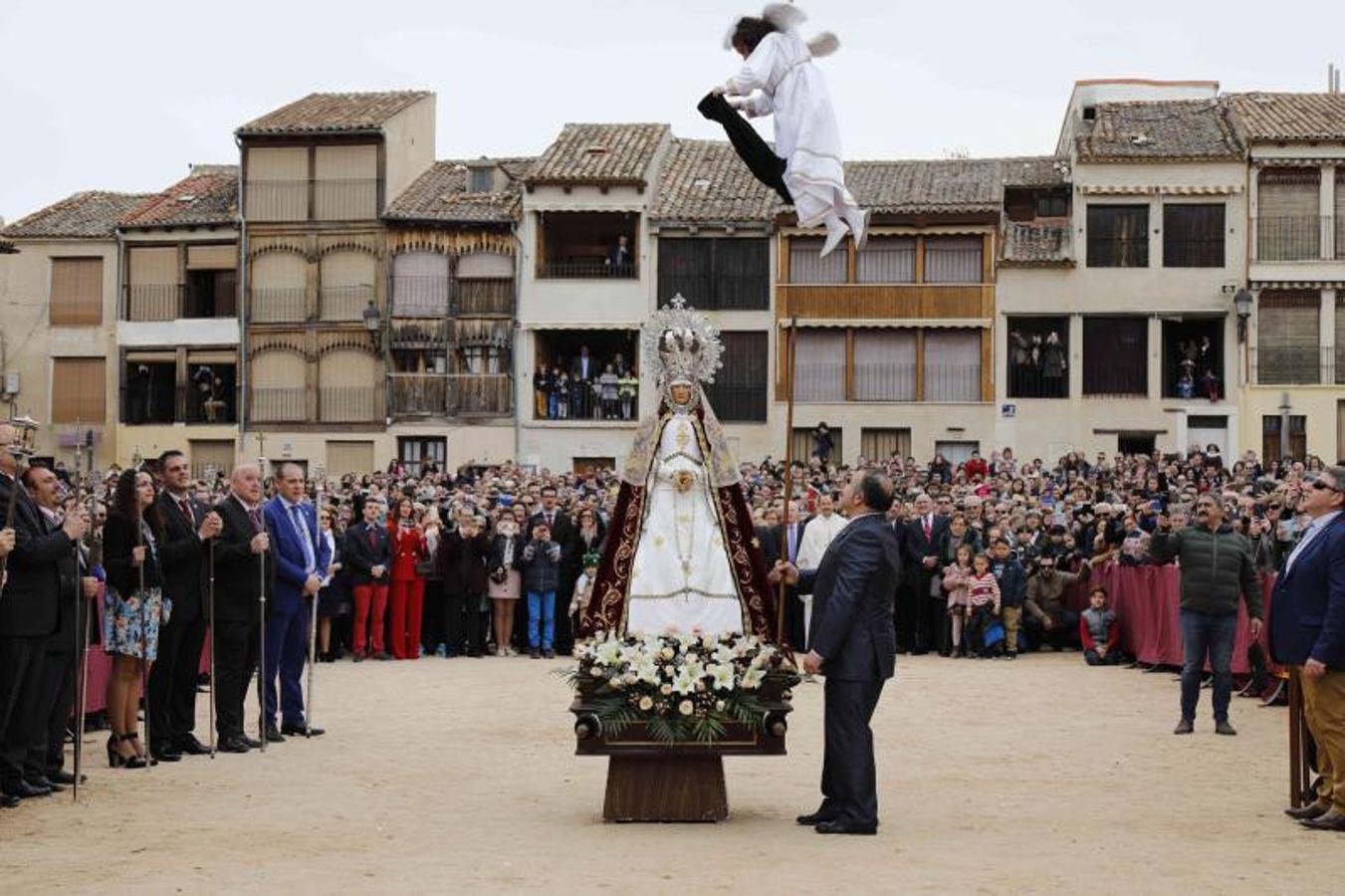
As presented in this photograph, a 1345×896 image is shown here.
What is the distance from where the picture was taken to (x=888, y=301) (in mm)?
46281

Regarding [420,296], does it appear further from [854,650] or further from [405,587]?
[854,650]

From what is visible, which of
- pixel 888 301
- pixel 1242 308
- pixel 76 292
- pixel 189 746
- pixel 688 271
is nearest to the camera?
pixel 189 746

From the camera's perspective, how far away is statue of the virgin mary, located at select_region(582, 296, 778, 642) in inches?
490

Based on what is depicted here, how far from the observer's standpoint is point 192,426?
49344mm

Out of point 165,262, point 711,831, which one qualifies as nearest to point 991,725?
point 711,831

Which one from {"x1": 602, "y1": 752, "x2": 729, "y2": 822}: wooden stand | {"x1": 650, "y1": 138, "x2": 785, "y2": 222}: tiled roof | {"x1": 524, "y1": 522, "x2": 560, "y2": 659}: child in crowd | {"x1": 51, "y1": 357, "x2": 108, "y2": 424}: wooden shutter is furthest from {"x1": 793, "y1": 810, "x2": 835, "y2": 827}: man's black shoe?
{"x1": 51, "y1": 357, "x2": 108, "y2": 424}: wooden shutter

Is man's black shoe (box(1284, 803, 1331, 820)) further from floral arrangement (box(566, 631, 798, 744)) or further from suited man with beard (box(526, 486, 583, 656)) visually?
suited man with beard (box(526, 486, 583, 656))

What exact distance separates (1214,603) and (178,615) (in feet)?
26.3

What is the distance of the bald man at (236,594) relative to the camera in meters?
14.5

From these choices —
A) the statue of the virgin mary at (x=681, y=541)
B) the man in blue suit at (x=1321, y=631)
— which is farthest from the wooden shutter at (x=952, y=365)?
the man in blue suit at (x=1321, y=631)

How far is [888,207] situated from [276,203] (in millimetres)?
15510

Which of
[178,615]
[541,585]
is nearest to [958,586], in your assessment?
[541,585]

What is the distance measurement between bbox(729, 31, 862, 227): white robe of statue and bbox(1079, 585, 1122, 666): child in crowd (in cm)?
1379

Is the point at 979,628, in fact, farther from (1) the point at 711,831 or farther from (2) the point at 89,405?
(2) the point at 89,405
